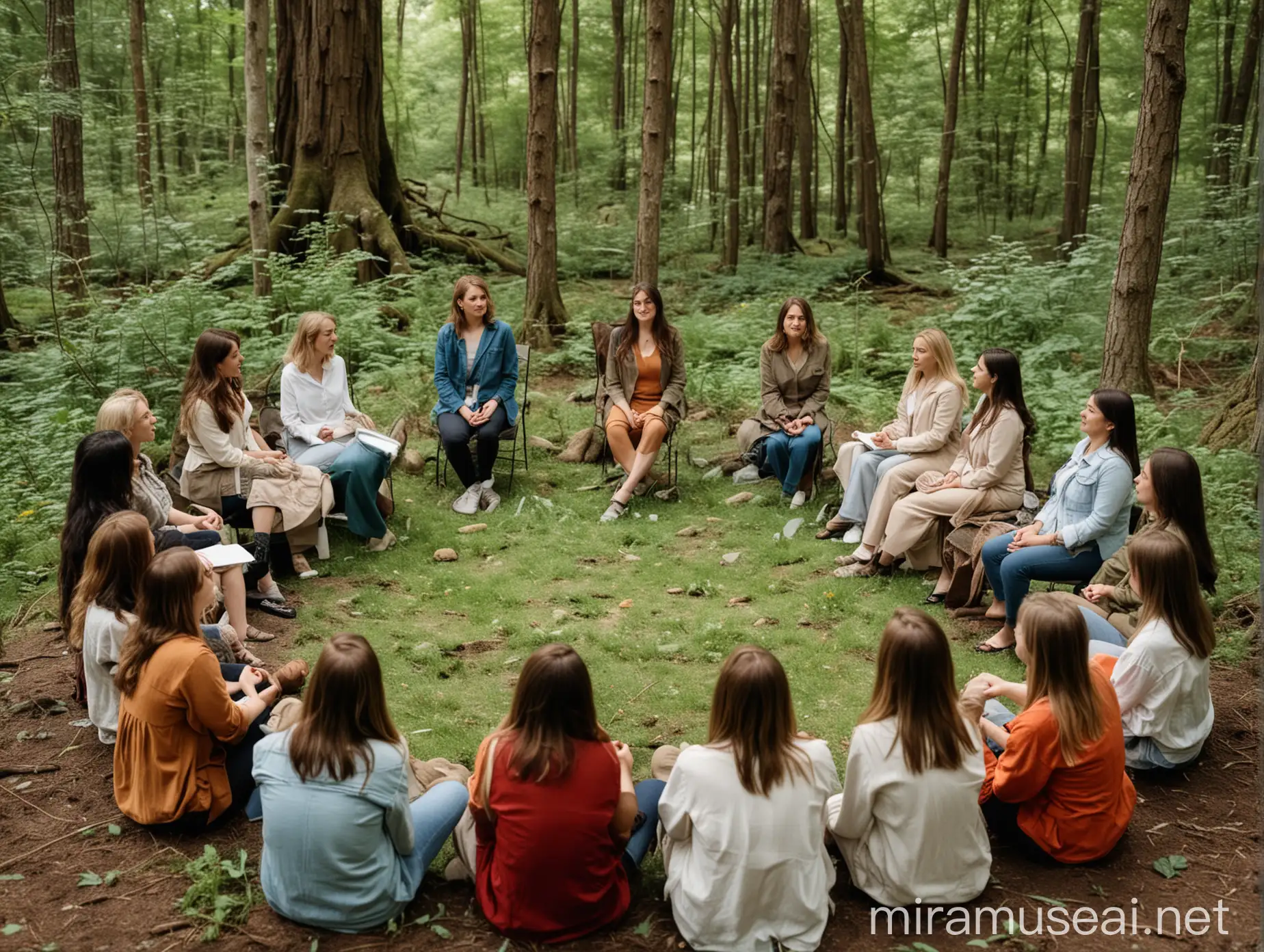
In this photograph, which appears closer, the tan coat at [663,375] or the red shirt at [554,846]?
the red shirt at [554,846]

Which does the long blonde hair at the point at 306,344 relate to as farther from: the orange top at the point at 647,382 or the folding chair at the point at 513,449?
the orange top at the point at 647,382

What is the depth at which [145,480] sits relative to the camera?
4.88 meters

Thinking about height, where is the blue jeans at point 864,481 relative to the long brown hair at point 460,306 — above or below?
below

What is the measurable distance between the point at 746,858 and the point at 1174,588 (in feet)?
6.43

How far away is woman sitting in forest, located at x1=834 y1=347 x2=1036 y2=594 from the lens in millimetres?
5543

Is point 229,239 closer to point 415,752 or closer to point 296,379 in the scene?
point 296,379

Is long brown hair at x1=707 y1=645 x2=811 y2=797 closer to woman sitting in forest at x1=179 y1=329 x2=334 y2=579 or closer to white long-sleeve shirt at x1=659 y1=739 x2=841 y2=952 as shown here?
white long-sleeve shirt at x1=659 y1=739 x2=841 y2=952

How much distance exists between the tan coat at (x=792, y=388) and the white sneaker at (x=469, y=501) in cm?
210

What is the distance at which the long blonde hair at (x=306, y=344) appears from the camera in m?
6.34

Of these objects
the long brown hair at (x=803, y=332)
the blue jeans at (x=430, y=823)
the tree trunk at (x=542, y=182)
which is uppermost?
the tree trunk at (x=542, y=182)

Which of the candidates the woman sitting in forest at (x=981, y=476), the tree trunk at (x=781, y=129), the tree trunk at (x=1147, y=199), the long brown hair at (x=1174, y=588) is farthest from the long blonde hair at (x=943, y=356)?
the tree trunk at (x=781, y=129)

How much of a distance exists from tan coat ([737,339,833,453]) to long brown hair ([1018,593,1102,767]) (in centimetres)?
418

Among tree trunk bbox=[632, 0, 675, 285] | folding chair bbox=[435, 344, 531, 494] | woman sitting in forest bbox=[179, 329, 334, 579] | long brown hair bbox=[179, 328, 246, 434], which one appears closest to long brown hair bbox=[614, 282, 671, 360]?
folding chair bbox=[435, 344, 531, 494]

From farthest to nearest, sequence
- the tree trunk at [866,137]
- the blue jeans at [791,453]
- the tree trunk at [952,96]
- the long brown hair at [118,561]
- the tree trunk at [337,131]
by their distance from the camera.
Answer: the tree trunk at [952,96] < the tree trunk at [866,137] < the tree trunk at [337,131] < the blue jeans at [791,453] < the long brown hair at [118,561]
